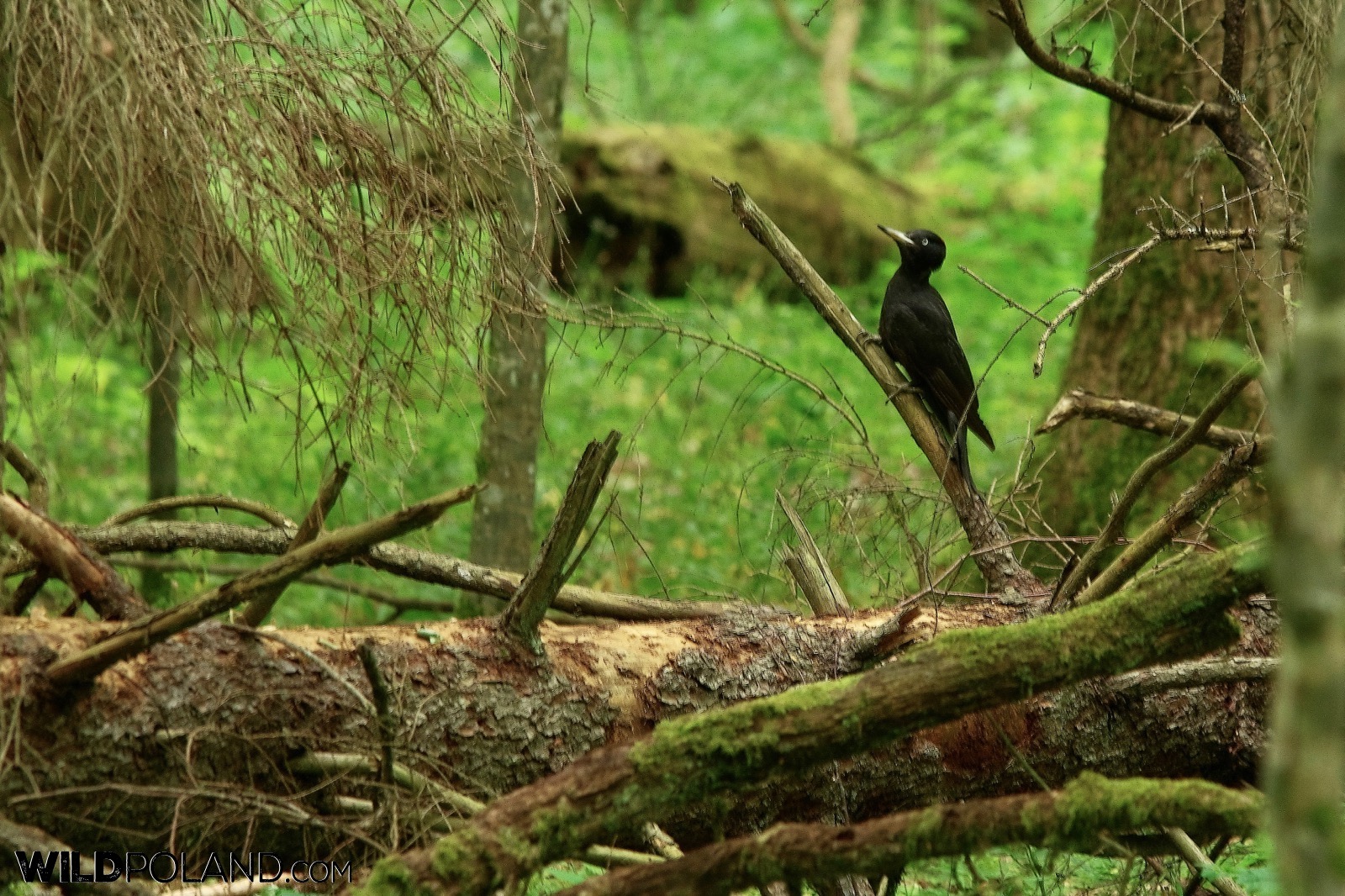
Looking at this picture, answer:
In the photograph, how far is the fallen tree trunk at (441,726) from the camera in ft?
7.34

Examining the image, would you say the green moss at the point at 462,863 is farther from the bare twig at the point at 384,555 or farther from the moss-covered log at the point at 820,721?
the bare twig at the point at 384,555

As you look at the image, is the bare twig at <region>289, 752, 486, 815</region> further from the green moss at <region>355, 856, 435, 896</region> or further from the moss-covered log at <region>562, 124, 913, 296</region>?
the moss-covered log at <region>562, 124, 913, 296</region>

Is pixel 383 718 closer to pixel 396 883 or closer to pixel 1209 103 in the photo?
pixel 396 883

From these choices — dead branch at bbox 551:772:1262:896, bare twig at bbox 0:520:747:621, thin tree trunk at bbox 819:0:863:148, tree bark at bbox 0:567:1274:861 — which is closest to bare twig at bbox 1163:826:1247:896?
tree bark at bbox 0:567:1274:861

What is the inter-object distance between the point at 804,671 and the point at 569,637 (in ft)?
1.74

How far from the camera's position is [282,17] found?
9.71 feet

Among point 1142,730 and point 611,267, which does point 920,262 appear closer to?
point 1142,730

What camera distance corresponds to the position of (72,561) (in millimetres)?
2500

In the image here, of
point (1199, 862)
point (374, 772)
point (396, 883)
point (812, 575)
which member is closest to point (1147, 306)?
point (812, 575)

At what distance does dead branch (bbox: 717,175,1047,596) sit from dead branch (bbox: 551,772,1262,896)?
1.28 metres

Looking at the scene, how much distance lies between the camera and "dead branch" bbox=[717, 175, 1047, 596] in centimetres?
348

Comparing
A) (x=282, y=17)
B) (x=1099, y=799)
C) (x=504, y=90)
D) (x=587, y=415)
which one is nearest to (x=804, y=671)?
(x=1099, y=799)

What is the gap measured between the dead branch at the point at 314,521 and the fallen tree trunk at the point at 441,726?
0.36ft

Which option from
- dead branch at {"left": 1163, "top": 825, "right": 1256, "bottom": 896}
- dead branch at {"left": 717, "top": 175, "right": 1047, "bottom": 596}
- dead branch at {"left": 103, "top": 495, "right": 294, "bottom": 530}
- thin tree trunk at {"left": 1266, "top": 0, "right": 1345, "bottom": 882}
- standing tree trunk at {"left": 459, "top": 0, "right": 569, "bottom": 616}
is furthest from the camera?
standing tree trunk at {"left": 459, "top": 0, "right": 569, "bottom": 616}
